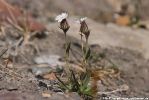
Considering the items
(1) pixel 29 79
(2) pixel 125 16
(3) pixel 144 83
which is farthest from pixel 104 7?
(1) pixel 29 79

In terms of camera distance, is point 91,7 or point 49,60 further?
point 91,7

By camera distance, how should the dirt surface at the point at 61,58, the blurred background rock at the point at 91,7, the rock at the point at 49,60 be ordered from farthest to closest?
the blurred background rock at the point at 91,7 → the rock at the point at 49,60 → the dirt surface at the point at 61,58

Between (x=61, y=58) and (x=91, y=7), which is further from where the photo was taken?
(x=91, y=7)

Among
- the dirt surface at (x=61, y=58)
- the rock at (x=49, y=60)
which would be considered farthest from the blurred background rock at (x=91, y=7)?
the rock at (x=49, y=60)

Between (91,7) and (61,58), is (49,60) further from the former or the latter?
(91,7)

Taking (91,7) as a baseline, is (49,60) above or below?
below

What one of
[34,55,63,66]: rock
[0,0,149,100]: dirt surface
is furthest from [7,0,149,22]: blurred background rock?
[34,55,63,66]: rock

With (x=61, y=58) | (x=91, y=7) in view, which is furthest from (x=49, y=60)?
(x=91, y=7)

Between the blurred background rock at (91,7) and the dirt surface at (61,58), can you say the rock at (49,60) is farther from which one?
the blurred background rock at (91,7)

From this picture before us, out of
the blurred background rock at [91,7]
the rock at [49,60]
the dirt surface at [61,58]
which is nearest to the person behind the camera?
the dirt surface at [61,58]

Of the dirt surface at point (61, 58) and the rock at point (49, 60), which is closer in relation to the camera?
the dirt surface at point (61, 58)
